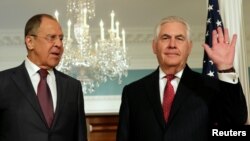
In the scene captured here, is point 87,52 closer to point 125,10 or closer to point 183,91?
point 125,10

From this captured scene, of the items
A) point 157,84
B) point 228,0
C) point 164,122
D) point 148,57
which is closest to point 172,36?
point 157,84

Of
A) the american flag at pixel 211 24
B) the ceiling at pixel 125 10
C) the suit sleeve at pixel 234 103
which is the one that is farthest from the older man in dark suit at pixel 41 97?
the ceiling at pixel 125 10

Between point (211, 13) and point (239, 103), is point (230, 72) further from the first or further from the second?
point (211, 13)

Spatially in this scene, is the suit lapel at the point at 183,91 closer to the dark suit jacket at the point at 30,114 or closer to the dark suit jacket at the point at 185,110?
the dark suit jacket at the point at 185,110

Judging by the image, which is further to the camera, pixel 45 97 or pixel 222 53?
pixel 45 97

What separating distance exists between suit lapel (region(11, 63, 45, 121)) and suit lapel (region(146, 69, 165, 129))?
513mm

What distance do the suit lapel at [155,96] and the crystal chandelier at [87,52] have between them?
123 inches

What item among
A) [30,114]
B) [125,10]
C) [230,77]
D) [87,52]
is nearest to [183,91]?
[230,77]

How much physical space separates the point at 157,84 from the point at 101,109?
0.77 m

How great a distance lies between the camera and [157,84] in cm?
191

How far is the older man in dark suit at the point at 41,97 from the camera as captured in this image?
1.73m

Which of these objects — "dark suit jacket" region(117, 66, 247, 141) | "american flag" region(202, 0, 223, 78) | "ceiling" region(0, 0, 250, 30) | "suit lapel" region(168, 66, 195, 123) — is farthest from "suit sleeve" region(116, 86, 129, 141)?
"ceiling" region(0, 0, 250, 30)

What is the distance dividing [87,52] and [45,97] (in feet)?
11.2

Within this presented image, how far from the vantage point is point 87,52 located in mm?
5211
